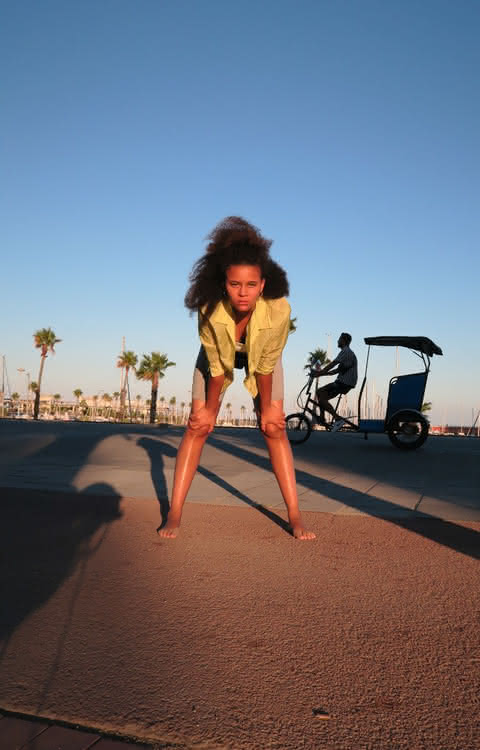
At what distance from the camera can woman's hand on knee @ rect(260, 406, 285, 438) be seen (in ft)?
12.9

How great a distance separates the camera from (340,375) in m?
10.9

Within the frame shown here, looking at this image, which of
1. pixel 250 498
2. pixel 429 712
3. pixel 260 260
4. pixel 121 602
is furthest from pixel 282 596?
pixel 250 498

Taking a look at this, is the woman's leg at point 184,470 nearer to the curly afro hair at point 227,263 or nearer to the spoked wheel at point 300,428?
the curly afro hair at point 227,263

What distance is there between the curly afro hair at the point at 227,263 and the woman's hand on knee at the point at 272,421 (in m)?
0.79

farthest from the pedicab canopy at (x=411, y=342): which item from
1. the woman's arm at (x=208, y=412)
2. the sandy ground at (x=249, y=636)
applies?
the woman's arm at (x=208, y=412)

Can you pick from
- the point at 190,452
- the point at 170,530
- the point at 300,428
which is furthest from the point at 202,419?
the point at 300,428

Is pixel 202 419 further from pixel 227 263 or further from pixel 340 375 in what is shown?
pixel 340 375

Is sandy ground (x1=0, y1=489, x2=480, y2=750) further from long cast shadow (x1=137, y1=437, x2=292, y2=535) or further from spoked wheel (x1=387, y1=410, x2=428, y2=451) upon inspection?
spoked wheel (x1=387, y1=410, x2=428, y2=451)

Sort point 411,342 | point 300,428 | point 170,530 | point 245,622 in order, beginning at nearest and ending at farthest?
point 245,622
point 170,530
point 411,342
point 300,428

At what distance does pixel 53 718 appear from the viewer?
5.24 ft

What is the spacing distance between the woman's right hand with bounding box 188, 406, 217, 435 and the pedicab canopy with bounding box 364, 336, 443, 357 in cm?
818

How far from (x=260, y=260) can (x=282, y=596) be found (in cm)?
189

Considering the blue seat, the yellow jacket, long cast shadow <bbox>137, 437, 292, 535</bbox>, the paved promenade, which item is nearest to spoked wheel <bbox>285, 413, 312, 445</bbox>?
the blue seat

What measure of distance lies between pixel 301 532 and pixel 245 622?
145 centimetres
